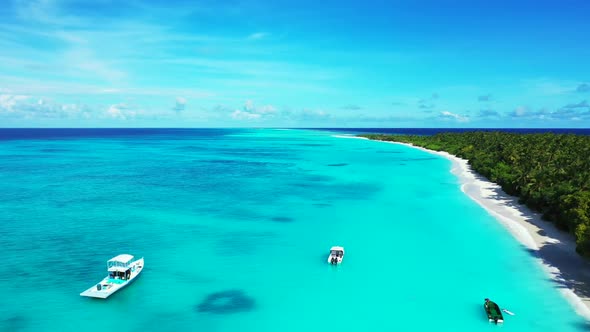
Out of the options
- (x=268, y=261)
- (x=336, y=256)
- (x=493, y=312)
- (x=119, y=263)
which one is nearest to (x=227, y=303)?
(x=268, y=261)

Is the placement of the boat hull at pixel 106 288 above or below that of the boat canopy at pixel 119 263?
below

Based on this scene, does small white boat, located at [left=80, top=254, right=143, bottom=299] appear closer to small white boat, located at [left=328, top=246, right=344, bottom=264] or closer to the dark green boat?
small white boat, located at [left=328, top=246, right=344, bottom=264]

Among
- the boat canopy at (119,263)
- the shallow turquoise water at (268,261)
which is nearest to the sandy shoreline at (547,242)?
the shallow turquoise water at (268,261)

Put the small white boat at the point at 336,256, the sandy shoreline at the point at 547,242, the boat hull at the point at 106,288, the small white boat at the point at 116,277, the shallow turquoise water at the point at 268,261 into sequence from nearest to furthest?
the shallow turquoise water at the point at 268,261 → the boat hull at the point at 106,288 → the small white boat at the point at 116,277 → the sandy shoreline at the point at 547,242 → the small white boat at the point at 336,256

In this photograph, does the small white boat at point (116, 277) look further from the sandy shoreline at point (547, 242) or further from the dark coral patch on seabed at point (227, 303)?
the sandy shoreline at point (547, 242)

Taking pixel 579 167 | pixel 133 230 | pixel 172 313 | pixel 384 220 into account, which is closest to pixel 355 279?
pixel 172 313

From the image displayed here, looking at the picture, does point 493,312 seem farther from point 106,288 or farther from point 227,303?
point 106,288

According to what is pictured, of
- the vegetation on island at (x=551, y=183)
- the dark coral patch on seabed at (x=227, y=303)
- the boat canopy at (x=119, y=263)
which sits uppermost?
the vegetation on island at (x=551, y=183)

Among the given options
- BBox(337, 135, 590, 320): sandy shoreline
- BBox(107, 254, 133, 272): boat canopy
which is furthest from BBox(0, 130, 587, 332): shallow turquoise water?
BBox(107, 254, 133, 272): boat canopy
